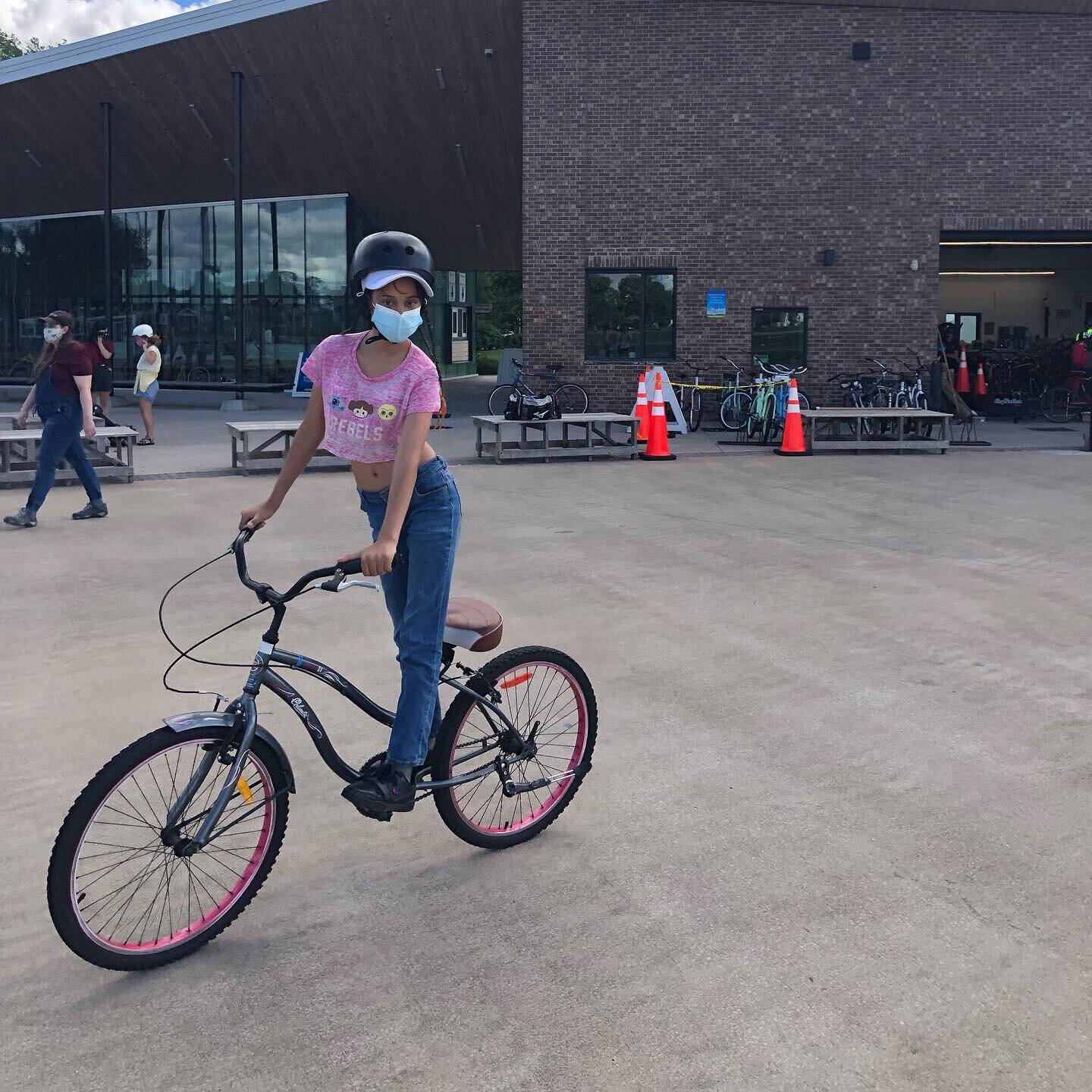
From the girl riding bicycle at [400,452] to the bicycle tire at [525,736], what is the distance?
17 cm

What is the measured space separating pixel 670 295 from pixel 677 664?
17.3 metres

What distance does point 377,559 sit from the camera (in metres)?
3.57

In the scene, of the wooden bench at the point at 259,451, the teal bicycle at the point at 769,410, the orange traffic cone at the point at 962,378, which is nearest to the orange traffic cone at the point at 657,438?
the teal bicycle at the point at 769,410

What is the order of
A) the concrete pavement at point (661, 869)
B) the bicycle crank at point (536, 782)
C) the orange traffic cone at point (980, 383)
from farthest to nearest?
the orange traffic cone at point (980, 383), the bicycle crank at point (536, 782), the concrete pavement at point (661, 869)

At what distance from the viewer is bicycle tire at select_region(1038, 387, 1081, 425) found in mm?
24562

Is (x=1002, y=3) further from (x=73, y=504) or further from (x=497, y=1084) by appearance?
(x=497, y=1084)

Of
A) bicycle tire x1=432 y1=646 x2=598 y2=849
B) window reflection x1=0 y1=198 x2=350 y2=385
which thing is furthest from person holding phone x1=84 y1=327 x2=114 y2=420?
bicycle tire x1=432 y1=646 x2=598 y2=849

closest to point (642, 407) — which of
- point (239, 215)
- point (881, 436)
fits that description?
point (881, 436)

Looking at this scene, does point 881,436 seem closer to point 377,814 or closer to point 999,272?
point 999,272

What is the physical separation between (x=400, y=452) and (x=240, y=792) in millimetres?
1146

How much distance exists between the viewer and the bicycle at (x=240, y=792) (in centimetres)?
344

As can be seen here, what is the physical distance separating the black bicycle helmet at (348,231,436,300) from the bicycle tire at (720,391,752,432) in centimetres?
1847

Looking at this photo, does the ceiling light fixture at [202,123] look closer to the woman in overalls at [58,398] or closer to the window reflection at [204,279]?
the window reflection at [204,279]

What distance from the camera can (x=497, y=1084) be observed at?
3004 millimetres
